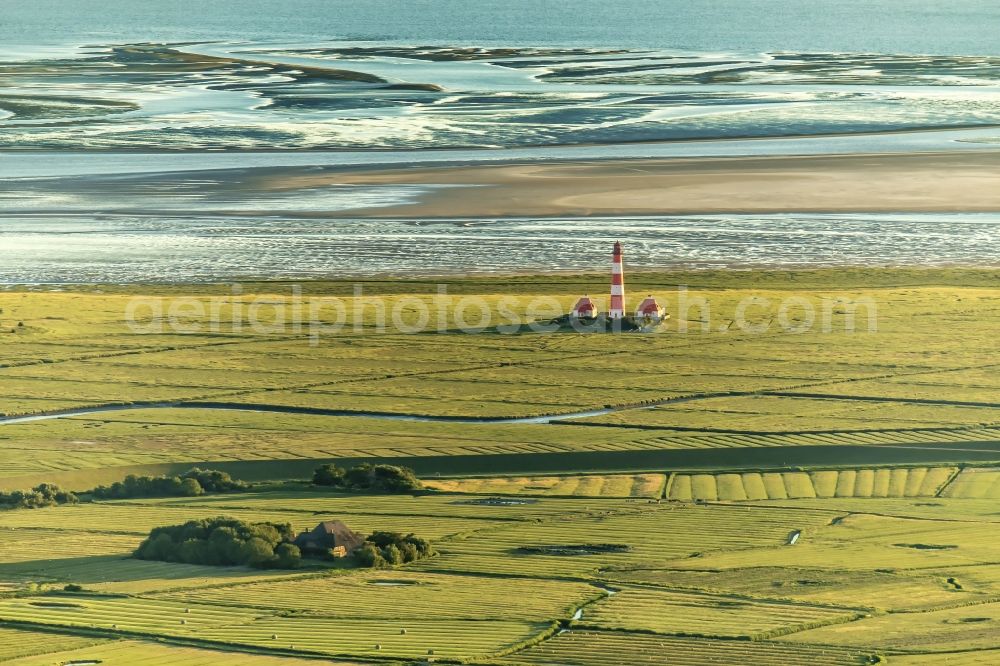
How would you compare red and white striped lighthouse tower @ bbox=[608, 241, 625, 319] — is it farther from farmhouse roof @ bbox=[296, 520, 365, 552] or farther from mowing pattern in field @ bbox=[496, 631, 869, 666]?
mowing pattern in field @ bbox=[496, 631, 869, 666]

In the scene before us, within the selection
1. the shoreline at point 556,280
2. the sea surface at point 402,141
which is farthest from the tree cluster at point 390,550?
the sea surface at point 402,141

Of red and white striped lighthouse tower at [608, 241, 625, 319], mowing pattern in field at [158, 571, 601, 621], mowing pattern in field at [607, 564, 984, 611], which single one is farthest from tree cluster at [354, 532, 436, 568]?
red and white striped lighthouse tower at [608, 241, 625, 319]

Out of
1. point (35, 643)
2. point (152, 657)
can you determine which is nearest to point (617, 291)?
point (152, 657)

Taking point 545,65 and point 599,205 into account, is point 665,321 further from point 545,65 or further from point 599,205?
point 545,65

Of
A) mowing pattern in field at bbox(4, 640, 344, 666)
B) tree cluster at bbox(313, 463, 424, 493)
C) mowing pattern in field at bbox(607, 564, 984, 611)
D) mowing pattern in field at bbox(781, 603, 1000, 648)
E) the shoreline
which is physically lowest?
the shoreline

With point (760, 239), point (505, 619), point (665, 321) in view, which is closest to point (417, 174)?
point (760, 239)

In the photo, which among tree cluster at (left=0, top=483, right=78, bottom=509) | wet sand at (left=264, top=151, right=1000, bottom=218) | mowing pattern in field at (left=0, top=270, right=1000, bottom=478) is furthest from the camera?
wet sand at (left=264, top=151, right=1000, bottom=218)
